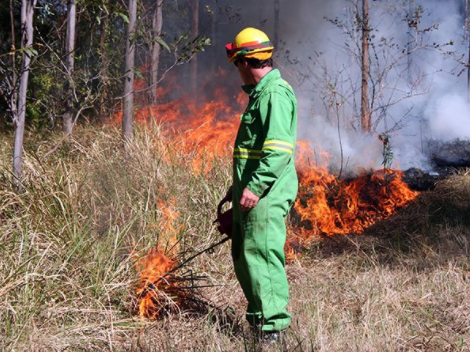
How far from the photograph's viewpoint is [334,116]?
1052cm

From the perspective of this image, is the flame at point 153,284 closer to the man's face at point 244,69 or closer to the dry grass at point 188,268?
the dry grass at point 188,268

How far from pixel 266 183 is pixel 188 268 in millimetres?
1769

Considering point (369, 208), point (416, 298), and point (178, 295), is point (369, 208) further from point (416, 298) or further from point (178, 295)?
point (178, 295)

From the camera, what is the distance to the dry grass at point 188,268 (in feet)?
11.0

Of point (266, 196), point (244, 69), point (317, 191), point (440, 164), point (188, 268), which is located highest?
point (244, 69)

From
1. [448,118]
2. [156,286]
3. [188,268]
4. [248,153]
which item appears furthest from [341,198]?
[448,118]

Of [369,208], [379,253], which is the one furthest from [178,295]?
[369,208]

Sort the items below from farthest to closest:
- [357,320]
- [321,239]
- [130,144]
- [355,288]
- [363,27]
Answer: [363,27] → [130,144] → [321,239] → [355,288] → [357,320]

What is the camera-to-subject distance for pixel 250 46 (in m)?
3.35

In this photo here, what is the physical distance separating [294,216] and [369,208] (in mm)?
1250

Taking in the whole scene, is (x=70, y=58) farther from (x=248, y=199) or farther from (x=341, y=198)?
(x=248, y=199)

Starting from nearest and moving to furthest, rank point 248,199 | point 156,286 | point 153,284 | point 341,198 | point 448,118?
point 248,199
point 153,284
point 156,286
point 341,198
point 448,118

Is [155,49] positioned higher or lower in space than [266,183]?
higher

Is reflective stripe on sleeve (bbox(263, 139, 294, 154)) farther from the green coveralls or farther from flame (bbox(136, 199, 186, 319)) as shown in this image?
flame (bbox(136, 199, 186, 319))
